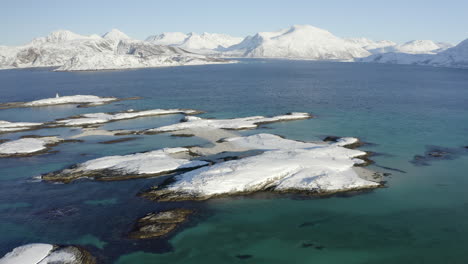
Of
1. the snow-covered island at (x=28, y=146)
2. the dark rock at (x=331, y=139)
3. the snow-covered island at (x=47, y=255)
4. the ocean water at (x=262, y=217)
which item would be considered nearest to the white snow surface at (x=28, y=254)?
the snow-covered island at (x=47, y=255)

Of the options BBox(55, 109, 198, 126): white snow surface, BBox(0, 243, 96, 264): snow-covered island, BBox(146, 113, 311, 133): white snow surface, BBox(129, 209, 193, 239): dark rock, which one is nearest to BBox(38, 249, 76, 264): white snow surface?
BBox(0, 243, 96, 264): snow-covered island

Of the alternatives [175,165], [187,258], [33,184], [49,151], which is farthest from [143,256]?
[49,151]

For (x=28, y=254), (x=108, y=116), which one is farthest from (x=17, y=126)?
(x=28, y=254)

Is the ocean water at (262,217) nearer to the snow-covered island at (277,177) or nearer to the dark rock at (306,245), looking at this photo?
the dark rock at (306,245)

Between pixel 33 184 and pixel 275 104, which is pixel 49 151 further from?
pixel 275 104

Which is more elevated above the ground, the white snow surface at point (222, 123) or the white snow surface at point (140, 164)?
the white snow surface at point (222, 123)

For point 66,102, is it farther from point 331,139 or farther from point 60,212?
point 331,139

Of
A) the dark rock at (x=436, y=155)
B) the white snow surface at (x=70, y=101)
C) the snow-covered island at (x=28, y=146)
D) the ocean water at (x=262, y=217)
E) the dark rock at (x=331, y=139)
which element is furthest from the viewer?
the white snow surface at (x=70, y=101)

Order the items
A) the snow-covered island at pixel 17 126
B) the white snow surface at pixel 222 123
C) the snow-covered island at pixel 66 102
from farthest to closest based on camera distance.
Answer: the snow-covered island at pixel 66 102, the snow-covered island at pixel 17 126, the white snow surface at pixel 222 123
